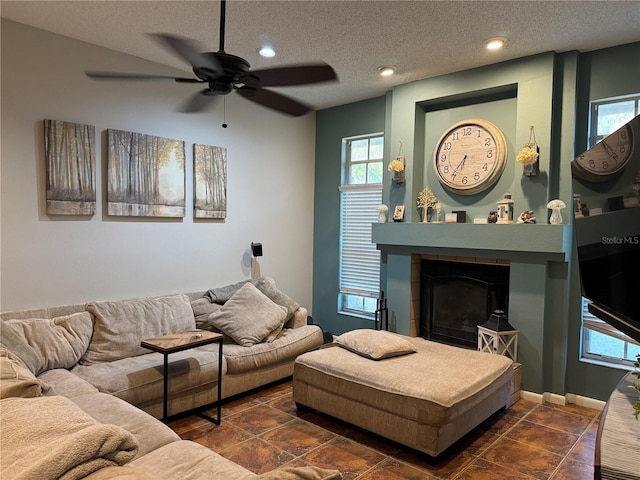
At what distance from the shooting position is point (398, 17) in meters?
3.08

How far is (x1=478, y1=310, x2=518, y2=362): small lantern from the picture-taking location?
12.1 ft

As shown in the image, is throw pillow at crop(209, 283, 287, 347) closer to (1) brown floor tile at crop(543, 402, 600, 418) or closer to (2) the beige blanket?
(2) the beige blanket

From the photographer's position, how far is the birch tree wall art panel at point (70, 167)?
338cm

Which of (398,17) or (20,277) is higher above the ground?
(398,17)

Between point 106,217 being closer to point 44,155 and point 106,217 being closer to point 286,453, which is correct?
point 44,155

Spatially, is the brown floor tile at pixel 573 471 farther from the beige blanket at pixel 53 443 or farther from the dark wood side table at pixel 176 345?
the beige blanket at pixel 53 443

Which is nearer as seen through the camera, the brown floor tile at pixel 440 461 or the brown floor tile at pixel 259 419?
the brown floor tile at pixel 440 461

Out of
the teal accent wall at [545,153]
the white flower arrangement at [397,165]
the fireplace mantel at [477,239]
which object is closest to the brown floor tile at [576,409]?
the teal accent wall at [545,153]

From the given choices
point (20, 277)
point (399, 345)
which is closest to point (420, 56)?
point (399, 345)

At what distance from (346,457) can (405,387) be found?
62cm

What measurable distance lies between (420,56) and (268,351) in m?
3.05

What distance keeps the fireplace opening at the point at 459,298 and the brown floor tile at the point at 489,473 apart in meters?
1.73

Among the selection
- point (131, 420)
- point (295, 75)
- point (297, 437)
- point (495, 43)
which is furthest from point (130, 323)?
point (495, 43)

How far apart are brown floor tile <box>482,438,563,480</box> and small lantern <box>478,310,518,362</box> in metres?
0.92
